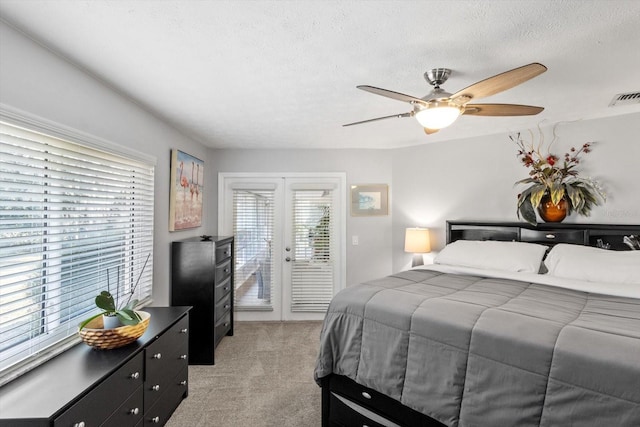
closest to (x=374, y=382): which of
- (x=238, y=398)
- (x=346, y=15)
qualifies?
(x=238, y=398)

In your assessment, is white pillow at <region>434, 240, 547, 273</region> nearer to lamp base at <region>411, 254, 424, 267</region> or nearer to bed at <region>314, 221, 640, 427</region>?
bed at <region>314, 221, 640, 427</region>

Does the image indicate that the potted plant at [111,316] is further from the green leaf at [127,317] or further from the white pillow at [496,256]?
the white pillow at [496,256]

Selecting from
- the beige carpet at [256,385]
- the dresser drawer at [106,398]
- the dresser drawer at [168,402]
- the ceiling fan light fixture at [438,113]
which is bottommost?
the beige carpet at [256,385]

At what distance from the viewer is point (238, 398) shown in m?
2.57

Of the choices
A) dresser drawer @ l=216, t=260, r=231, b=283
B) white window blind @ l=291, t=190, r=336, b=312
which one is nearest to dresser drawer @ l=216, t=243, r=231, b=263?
dresser drawer @ l=216, t=260, r=231, b=283

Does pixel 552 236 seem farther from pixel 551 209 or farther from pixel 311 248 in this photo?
pixel 311 248

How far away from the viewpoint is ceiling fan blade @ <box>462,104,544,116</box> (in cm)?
202

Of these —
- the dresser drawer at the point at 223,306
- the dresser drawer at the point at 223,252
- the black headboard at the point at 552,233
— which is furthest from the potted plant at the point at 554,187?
the dresser drawer at the point at 223,306

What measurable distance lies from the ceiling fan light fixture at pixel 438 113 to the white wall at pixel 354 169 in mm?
2408

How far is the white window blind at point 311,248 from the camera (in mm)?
4383

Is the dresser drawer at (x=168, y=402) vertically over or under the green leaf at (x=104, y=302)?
under

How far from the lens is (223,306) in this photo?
359 centimetres

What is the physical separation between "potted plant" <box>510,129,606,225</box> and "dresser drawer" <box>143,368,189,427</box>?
353cm

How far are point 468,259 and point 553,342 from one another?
1.78m
